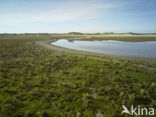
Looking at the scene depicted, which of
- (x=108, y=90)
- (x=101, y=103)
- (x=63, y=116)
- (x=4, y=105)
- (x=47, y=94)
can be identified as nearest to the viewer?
(x=63, y=116)

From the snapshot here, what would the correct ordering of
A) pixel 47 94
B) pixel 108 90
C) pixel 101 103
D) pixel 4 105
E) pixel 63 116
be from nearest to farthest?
pixel 63 116 < pixel 4 105 < pixel 101 103 < pixel 47 94 < pixel 108 90

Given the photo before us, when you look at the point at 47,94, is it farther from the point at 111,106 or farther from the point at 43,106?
the point at 111,106

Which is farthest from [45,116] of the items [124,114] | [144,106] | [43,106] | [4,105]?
[144,106]

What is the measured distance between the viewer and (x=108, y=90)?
6484 mm

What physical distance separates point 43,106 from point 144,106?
5614 millimetres

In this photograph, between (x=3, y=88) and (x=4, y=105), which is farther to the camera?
(x=3, y=88)

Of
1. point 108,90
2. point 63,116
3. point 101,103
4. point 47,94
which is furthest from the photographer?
point 108,90

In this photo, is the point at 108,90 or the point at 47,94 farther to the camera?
the point at 108,90

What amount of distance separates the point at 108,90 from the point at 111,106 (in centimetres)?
143

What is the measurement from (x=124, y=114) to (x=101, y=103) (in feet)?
4.15

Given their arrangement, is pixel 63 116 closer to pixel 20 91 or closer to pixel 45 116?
pixel 45 116

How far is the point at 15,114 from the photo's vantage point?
458cm

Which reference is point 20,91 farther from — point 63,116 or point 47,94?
point 63,116

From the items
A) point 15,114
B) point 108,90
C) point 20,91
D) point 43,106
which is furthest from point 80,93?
point 20,91
